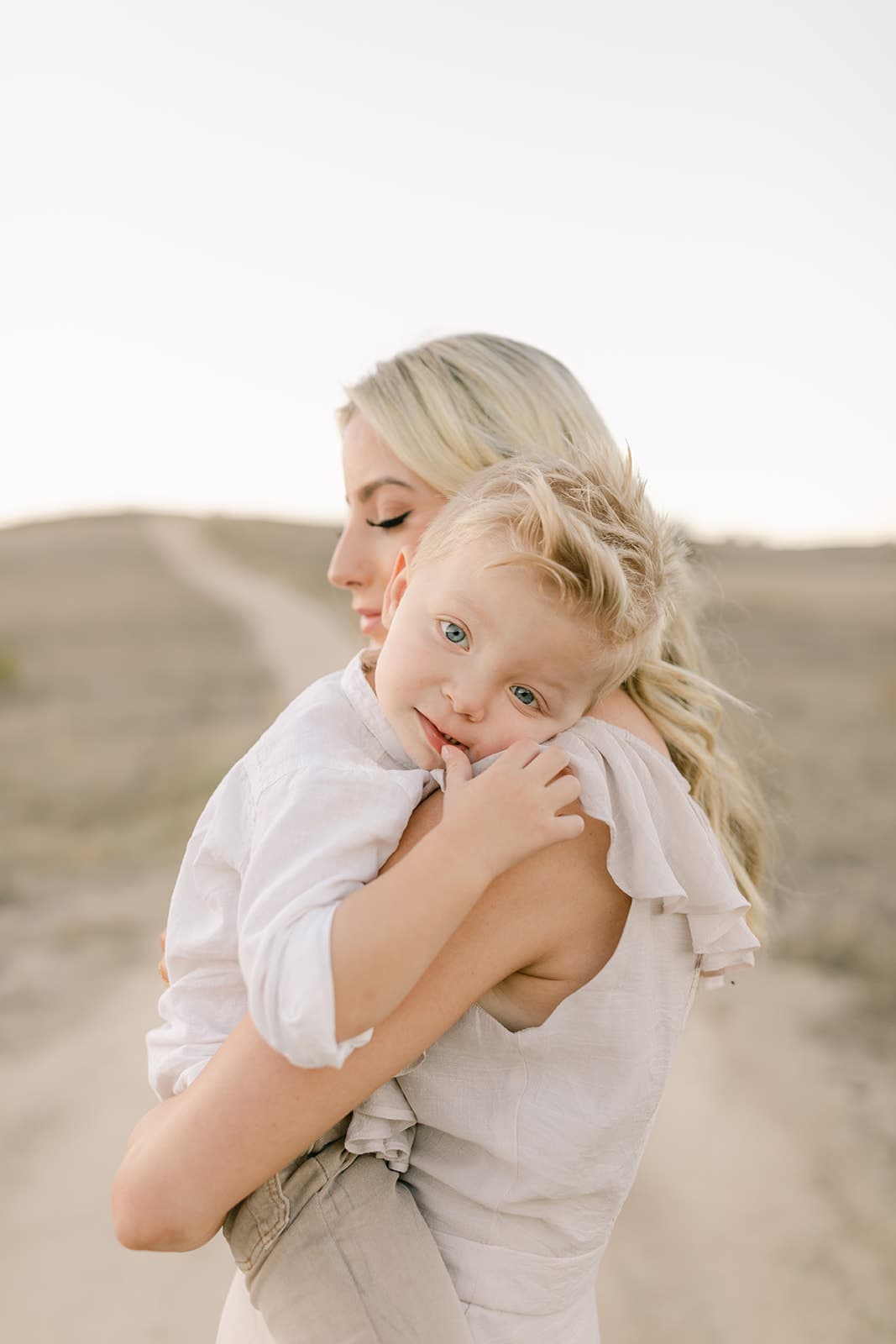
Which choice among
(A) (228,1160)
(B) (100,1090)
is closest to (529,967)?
(A) (228,1160)

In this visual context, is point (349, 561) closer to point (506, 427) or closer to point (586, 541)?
point (506, 427)

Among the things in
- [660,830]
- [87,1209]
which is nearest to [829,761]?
[87,1209]

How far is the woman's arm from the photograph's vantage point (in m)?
1.58

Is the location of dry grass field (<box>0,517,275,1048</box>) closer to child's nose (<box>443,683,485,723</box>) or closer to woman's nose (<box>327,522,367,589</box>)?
woman's nose (<box>327,522,367,589</box>)

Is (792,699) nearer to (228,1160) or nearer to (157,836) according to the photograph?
(157,836)

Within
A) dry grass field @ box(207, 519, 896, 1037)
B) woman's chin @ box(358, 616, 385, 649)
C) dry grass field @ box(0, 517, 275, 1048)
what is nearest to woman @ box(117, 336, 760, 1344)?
dry grass field @ box(207, 519, 896, 1037)

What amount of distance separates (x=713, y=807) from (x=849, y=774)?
10.8 meters

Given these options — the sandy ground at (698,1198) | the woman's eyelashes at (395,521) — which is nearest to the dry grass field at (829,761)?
the sandy ground at (698,1198)

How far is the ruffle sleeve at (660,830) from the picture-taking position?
1.80 metres

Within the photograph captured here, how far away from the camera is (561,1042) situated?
5.80ft

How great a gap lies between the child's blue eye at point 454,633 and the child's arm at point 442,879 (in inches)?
9.1

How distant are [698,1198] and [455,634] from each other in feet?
13.6

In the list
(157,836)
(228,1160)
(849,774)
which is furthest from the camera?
(849,774)

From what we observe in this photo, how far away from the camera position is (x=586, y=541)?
5.78 feet
